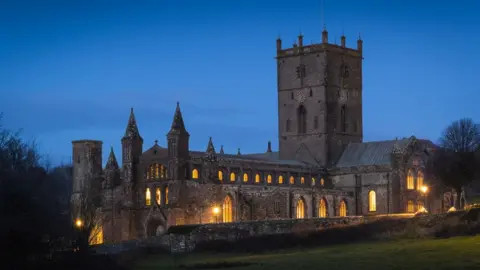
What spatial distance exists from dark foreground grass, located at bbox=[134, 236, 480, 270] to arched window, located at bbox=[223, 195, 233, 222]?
22.6m

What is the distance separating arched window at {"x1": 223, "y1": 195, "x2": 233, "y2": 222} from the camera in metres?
106

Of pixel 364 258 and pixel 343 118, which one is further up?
pixel 343 118

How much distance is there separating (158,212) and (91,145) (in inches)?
656

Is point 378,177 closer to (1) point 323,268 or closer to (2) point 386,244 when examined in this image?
(2) point 386,244

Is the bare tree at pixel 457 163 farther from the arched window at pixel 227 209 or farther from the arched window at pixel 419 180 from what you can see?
the arched window at pixel 227 209

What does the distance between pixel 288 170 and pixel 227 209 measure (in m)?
13.0

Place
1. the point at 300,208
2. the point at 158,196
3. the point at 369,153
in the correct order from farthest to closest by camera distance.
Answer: the point at 369,153 < the point at 300,208 < the point at 158,196

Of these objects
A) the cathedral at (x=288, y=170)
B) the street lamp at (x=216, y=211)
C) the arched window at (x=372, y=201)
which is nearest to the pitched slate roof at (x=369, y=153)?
the cathedral at (x=288, y=170)

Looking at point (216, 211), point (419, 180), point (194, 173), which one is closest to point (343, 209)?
point (419, 180)

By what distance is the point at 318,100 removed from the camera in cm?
12488

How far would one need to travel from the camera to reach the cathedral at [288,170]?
343ft

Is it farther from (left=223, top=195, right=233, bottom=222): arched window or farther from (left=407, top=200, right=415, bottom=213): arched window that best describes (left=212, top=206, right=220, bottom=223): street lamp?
(left=407, top=200, right=415, bottom=213): arched window

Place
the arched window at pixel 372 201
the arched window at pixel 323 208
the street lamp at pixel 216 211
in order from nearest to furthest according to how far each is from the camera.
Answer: the street lamp at pixel 216 211 < the arched window at pixel 323 208 < the arched window at pixel 372 201

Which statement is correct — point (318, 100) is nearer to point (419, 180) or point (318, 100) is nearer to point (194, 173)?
point (419, 180)
